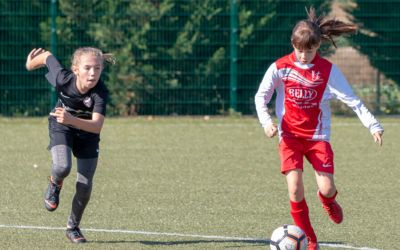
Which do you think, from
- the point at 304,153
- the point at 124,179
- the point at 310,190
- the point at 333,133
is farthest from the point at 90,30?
the point at 304,153

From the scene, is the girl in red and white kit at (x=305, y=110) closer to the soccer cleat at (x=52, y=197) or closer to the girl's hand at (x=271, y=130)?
the girl's hand at (x=271, y=130)

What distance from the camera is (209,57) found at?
A: 800 inches

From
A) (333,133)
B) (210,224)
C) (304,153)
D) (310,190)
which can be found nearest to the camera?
(304,153)

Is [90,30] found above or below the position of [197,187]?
above

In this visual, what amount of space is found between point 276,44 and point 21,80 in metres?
4.84

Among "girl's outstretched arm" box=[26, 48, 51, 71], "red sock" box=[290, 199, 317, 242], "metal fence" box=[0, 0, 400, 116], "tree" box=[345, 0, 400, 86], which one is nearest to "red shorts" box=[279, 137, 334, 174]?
"red sock" box=[290, 199, 317, 242]

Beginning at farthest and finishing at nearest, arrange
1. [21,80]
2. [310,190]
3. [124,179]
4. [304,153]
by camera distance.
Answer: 1. [21,80]
2. [124,179]
3. [310,190]
4. [304,153]

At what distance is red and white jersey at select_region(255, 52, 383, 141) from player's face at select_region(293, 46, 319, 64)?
4cm

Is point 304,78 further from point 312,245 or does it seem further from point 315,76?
point 312,245

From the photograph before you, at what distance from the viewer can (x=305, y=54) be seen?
807 cm

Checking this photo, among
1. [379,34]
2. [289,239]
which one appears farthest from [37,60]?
[379,34]

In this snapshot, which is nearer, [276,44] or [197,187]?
[197,187]

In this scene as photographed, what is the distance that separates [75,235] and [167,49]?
476 inches

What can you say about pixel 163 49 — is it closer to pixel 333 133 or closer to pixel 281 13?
pixel 281 13
